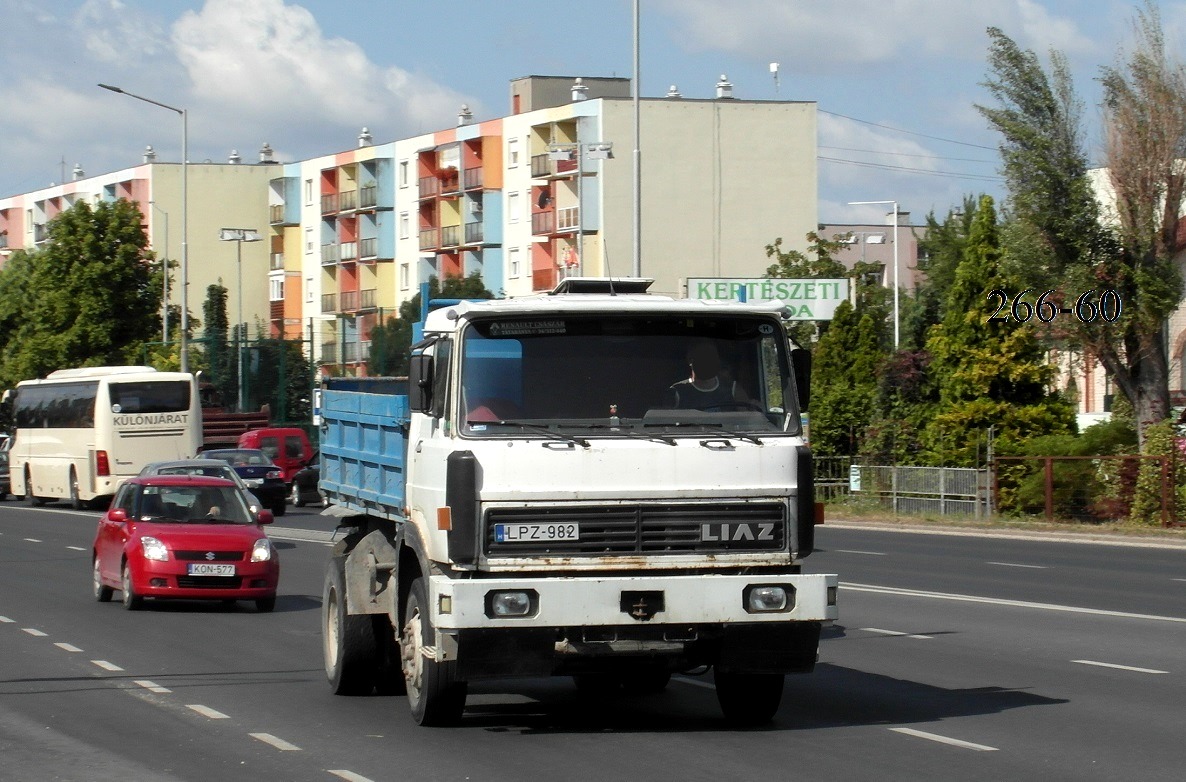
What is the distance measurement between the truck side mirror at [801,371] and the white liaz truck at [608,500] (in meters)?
0.02

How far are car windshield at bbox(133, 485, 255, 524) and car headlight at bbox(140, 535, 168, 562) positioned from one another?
2.66 feet

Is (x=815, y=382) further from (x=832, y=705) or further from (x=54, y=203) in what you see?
(x=54, y=203)

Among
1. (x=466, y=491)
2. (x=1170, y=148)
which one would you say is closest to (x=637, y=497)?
(x=466, y=491)

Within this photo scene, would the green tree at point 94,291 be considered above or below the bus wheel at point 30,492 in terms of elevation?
above

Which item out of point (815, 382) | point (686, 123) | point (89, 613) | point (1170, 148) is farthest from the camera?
point (686, 123)

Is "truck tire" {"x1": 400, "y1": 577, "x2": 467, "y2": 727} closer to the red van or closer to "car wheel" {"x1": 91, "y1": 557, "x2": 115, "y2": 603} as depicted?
"car wheel" {"x1": 91, "y1": 557, "x2": 115, "y2": 603}

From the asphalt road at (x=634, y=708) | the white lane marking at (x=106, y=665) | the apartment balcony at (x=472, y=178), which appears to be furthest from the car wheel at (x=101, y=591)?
the apartment balcony at (x=472, y=178)

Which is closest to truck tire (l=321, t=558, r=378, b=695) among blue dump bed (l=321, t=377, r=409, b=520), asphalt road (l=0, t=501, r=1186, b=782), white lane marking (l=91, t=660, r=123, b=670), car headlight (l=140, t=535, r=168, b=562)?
asphalt road (l=0, t=501, r=1186, b=782)

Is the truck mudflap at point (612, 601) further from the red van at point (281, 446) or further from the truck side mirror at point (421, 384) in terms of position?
the red van at point (281, 446)

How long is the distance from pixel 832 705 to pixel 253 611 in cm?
911

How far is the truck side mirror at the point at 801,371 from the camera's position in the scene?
1048 cm

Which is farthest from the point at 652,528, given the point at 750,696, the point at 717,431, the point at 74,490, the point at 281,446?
the point at 281,446

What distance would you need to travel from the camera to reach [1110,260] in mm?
37281

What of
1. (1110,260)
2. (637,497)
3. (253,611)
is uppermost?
(1110,260)
